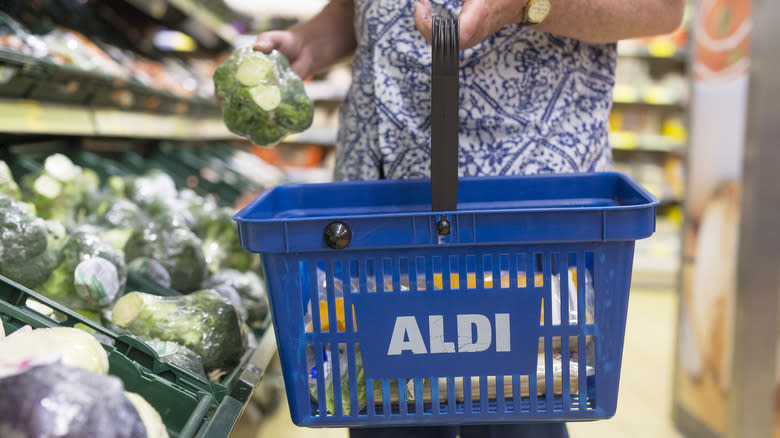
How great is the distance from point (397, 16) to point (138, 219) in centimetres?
101

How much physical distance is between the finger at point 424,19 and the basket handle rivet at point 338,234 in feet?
1.00

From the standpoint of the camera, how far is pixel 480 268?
0.80 metres

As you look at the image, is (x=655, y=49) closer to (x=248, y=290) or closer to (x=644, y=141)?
(x=644, y=141)

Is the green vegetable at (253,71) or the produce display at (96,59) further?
the produce display at (96,59)

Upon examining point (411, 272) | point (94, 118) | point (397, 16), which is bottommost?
point (411, 272)

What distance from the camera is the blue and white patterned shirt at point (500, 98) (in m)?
1.11

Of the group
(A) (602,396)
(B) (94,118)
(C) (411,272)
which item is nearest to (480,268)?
(C) (411,272)

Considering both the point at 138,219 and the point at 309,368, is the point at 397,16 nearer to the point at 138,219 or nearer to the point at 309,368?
the point at 309,368

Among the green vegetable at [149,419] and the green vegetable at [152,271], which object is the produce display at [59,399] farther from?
the green vegetable at [152,271]

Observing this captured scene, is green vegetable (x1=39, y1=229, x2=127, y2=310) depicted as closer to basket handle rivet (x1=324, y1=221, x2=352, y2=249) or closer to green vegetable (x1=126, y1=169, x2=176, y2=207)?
basket handle rivet (x1=324, y1=221, x2=352, y2=249)

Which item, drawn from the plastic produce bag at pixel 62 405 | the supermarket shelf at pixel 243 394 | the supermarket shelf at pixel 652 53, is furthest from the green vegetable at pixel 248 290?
the supermarket shelf at pixel 652 53

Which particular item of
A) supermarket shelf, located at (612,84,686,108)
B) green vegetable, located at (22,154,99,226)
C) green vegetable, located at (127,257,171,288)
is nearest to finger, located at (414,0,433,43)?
green vegetable, located at (127,257,171,288)

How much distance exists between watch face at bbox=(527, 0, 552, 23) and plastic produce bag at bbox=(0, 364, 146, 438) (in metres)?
0.69

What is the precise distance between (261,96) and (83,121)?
1.39m
